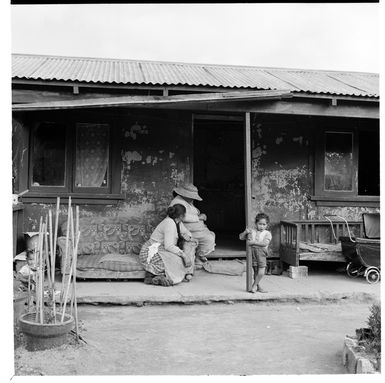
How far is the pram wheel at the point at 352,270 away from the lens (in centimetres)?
919

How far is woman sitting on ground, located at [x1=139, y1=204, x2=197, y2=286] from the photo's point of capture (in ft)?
26.6

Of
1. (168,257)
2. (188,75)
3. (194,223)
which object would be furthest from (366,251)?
(188,75)

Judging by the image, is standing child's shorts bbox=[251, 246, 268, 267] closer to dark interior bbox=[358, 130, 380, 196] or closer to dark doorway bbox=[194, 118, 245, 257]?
dark interior bbox=[358, 130, 380, 196]

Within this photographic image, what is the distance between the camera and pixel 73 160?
30.6 feet

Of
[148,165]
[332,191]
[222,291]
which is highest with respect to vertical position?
[148,165]

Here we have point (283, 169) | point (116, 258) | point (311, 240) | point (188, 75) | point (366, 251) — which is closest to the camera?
point (366, 251)

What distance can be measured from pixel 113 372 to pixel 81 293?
9.21 ft

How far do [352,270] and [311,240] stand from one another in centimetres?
99

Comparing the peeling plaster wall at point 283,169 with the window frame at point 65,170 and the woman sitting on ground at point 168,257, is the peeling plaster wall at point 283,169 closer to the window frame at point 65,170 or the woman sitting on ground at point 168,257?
the woman sitting on ground at point 168,257

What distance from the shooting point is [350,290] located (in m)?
8.08

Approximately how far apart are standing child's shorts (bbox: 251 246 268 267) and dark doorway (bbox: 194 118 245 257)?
5.91 metres

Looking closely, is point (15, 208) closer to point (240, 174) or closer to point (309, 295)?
point (309, 295)

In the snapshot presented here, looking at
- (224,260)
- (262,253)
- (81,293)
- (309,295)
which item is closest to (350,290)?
(309,295)

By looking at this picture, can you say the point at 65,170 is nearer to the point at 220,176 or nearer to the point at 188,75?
the point at 188,75
